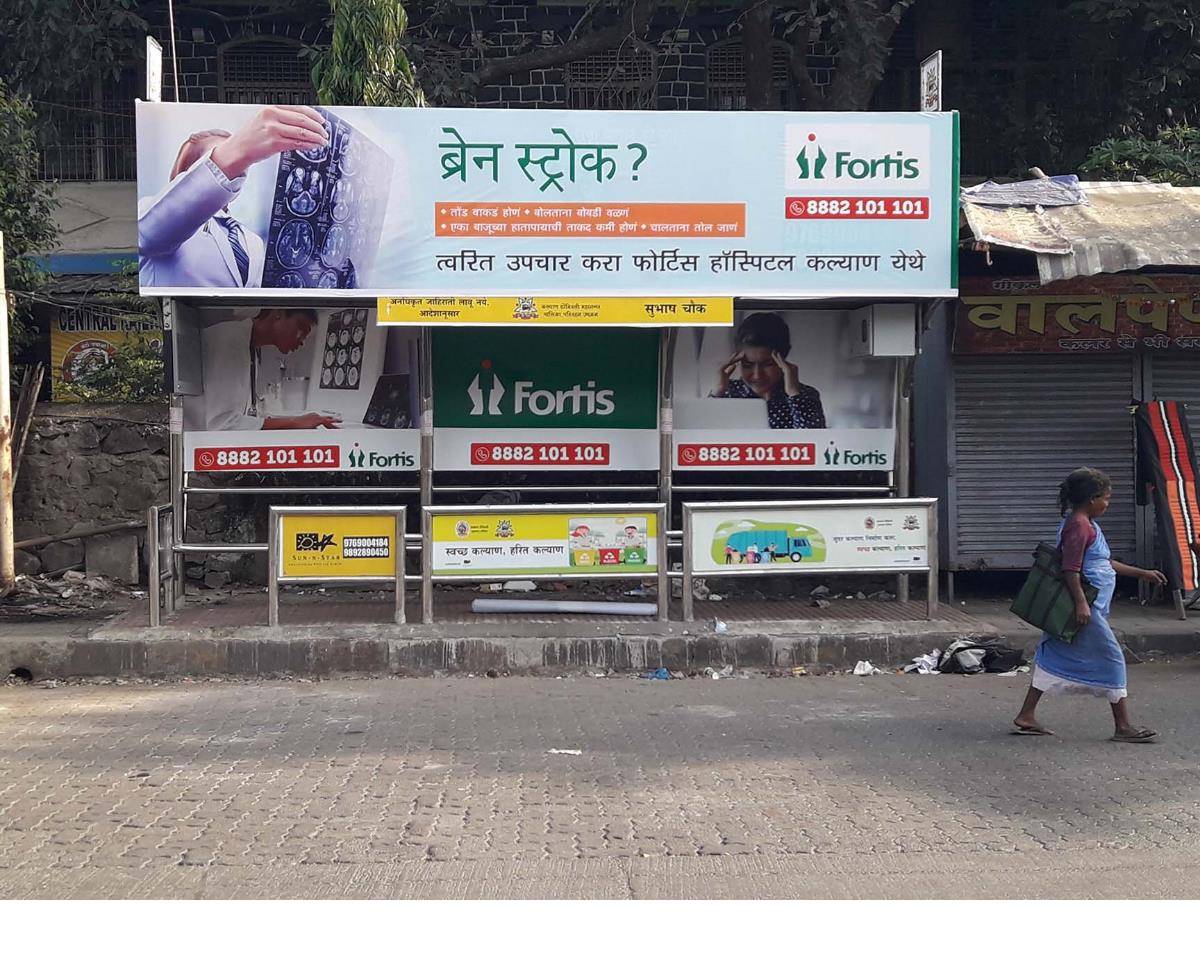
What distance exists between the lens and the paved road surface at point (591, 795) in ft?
15.7

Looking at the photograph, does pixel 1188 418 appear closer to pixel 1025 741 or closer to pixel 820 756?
pixel 1025 741

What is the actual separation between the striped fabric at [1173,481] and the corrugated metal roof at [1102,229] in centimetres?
163

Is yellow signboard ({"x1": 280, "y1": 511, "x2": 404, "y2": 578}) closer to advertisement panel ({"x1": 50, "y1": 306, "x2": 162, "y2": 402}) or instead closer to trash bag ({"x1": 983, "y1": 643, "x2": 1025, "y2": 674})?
trash bag ({"x1": 983, "y1": 643, "x2": 1025, "y2": 674})

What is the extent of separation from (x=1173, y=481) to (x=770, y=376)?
3542 mm

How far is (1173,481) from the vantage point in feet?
35.4

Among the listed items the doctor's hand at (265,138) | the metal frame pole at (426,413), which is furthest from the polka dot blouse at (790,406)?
the doctor's hand at (265,138)

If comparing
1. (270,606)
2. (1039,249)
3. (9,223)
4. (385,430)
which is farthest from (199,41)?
(1039,249)

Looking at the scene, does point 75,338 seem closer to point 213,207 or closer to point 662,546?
point 213,207

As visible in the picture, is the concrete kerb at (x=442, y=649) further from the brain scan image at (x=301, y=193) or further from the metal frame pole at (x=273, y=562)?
the brain scan image at (x=301, y=193)

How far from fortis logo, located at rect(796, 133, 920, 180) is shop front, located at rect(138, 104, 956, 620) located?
0.02 meters

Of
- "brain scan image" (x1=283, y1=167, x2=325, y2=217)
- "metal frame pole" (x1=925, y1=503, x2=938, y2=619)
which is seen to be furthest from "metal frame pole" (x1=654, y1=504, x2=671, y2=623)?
"brain scan image" (x1=283, y1=167, x2=325, y2=217)

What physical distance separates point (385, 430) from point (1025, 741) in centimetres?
614

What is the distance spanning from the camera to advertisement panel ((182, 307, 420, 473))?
11.1 m

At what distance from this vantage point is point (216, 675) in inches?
369
